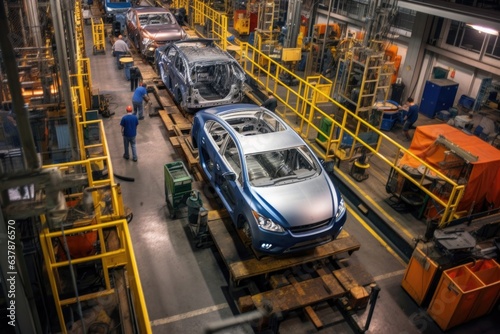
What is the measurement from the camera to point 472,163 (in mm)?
7816

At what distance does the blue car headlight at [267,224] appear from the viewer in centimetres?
669

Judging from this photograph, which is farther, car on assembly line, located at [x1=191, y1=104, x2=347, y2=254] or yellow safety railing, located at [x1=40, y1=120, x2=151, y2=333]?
car on assembly line, located at [x1=191, y1=104, x2=347, y2=254]

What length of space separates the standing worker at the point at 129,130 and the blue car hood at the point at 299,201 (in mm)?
4385

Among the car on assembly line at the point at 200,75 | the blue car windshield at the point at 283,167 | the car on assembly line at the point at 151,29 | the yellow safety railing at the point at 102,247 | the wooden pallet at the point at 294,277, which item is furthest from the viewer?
the car on assembly line at the point at 151,29

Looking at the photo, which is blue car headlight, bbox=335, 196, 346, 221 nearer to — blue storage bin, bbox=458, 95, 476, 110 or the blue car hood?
the blue car hood

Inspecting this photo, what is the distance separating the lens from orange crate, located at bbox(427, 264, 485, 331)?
6.41 meters

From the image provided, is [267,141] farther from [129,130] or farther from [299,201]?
[129,130]

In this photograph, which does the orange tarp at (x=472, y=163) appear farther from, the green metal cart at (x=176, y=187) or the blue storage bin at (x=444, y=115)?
the blue storage bin at (x=444, y=115)

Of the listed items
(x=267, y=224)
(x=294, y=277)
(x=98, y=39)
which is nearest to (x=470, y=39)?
(x=294, y=277)

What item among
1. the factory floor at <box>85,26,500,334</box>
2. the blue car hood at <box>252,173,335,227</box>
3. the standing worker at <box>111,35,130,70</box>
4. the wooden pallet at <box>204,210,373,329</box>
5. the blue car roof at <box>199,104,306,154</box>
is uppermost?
the blue car roof at <box>199,104,306,154</box>

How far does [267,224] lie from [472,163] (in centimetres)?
414

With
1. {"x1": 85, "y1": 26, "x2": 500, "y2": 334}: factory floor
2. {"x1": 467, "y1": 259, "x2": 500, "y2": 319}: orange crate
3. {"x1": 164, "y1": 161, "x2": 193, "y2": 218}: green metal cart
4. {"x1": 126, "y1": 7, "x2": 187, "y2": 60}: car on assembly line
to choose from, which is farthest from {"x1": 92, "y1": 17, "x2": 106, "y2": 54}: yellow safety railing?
{"x1": 467, "y1": 259, "x2": 500, "y2": 319}: orange crate

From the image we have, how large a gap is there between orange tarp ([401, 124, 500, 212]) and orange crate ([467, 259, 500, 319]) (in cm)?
131

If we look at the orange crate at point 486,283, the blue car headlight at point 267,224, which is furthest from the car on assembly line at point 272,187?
the orange crate at point 486,283
